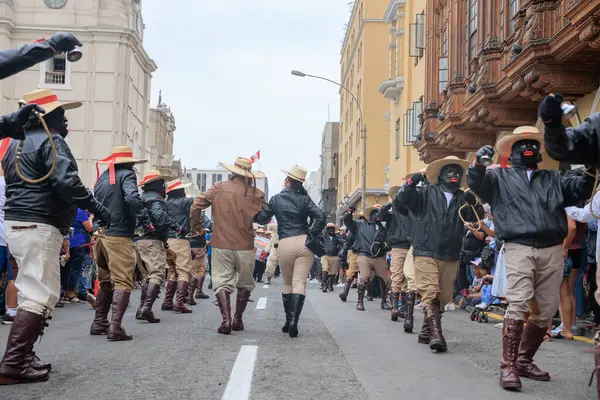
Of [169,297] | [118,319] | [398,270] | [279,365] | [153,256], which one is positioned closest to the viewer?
[279,365]

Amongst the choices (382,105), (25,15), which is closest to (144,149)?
(25,15)

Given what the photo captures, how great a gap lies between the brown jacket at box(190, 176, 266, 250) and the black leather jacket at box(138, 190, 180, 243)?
2.21ft

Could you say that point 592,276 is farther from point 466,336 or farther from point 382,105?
point 382,105

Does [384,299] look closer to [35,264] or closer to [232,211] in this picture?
[232,211]

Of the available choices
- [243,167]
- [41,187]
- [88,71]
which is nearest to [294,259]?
[243,167]

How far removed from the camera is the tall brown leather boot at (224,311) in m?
8.70

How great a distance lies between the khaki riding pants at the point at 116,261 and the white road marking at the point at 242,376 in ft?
5.92

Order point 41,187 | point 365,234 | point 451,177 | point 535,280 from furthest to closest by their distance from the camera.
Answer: point 365,234 < point 451,177 < point 535,280 < point 41,187

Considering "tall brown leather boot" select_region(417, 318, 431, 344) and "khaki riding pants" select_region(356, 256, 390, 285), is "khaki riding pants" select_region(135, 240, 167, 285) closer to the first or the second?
"tall brown leather boot" select_region(417, 318, 431, 344)

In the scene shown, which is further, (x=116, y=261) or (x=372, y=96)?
(x=372, y=96)

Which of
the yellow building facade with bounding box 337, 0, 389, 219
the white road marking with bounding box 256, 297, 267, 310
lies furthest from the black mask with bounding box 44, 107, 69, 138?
the yellow building facade with bounding box 337, 0, 389, 219

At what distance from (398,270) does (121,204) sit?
5.76 meters

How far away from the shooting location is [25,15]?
52.0 m

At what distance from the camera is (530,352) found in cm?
623
